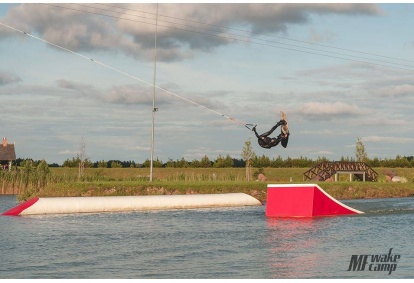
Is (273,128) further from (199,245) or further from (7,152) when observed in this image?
(7,152)

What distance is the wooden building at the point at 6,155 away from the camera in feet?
265

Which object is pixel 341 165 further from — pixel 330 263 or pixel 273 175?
pixel 330 263

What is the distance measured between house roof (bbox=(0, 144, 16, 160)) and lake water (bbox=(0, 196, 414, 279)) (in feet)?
170

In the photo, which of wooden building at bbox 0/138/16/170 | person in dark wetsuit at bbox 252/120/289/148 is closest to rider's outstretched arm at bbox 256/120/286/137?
person in dark wetsuit at bbox 252/120/289/148

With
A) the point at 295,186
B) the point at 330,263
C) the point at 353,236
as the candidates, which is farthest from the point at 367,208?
the point at 330,263

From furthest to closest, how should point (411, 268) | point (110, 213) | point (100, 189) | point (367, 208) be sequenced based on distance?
point (100, 189), point (367, 208), point (110, 213), point (411, 268)

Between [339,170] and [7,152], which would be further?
[7,152]

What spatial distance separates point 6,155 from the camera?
266 feet

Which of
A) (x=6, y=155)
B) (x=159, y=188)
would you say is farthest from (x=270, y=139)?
(x=6, y=155)

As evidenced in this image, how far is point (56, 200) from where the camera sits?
32.3m

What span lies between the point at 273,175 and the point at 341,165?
1690 cm

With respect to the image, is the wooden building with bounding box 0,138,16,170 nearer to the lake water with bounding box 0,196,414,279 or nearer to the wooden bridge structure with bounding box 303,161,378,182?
the wooden bridge structure with bounding box 303,161,378,182

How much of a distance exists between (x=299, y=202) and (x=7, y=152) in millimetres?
58530

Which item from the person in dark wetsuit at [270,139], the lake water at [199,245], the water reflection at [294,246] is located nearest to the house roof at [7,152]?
the lake water at [199,245]
